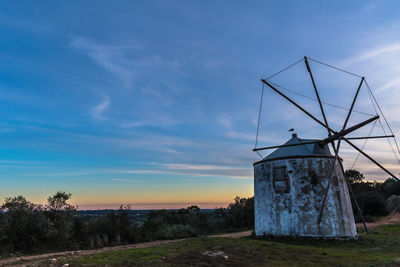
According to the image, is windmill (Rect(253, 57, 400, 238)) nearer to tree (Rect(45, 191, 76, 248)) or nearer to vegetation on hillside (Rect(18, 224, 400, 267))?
vegetation on hillside (Rect(18, 224, 400, 267))

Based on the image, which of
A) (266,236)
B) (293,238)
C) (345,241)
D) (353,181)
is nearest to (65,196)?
(266,236)

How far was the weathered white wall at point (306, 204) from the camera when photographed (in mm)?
18609

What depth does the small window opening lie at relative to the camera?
1961 centimetres

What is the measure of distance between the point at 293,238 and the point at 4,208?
17711 mm

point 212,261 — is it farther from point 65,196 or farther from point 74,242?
point 65,196

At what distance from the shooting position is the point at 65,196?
58.2 ft

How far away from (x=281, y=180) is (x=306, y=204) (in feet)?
7.41

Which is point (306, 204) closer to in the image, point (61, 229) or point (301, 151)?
point (301, 151)

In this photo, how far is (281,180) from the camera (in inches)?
782

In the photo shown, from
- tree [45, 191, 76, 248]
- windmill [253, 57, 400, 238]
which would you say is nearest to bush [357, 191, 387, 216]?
windmill [253, 57, 400, 238]

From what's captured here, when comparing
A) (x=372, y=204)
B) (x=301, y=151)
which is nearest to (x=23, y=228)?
(x=301, y=151)

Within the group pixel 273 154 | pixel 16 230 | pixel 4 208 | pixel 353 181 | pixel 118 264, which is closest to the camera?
pixel 118 264

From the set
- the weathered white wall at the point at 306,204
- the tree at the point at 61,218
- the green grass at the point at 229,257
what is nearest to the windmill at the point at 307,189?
the weathered white wall at the point at 306,204

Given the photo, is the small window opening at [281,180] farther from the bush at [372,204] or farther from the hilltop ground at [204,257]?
the bush at [372,204]
